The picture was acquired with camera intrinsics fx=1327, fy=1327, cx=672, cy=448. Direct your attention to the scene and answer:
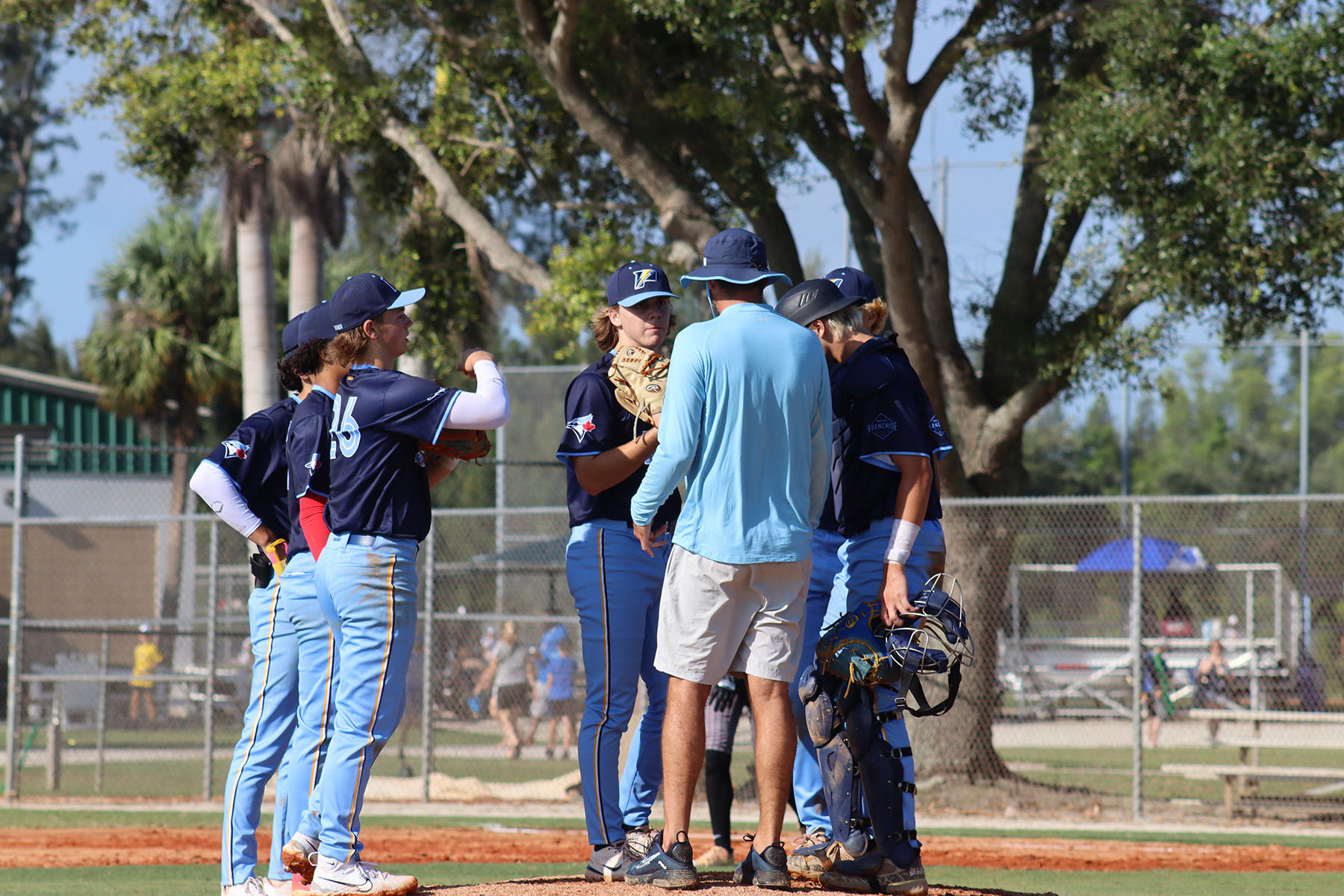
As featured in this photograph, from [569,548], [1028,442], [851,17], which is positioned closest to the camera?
[569,548]

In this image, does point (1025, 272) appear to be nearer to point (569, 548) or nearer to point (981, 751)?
point (981, 751)

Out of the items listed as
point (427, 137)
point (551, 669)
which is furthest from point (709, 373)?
→ point (551, 669)

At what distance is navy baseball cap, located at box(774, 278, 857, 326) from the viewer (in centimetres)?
503

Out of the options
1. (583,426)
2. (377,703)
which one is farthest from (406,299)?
(377,703)

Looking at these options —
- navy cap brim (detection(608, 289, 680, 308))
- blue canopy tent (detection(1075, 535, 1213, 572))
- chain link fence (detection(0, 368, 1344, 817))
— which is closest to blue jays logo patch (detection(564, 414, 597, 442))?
navy cap brim (detection(608, 289, 680, 308))

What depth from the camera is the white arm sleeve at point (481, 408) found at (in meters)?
4.54

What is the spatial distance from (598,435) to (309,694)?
1.44m

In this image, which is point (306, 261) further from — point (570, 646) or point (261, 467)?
point (261, 467)

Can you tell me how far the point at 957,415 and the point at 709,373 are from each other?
27.2 ft

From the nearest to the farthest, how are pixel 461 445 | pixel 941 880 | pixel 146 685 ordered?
pixel 461 445 < pixel 941 880 < pixel 146 685

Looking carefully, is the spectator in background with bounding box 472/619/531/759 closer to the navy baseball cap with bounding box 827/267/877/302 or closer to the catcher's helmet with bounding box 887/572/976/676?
the navy baseball cap with bounding box 827/267/877/302

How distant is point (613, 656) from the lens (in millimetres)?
5043

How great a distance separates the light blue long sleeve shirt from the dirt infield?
4.15 meters

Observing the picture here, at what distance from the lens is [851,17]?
1117cm
